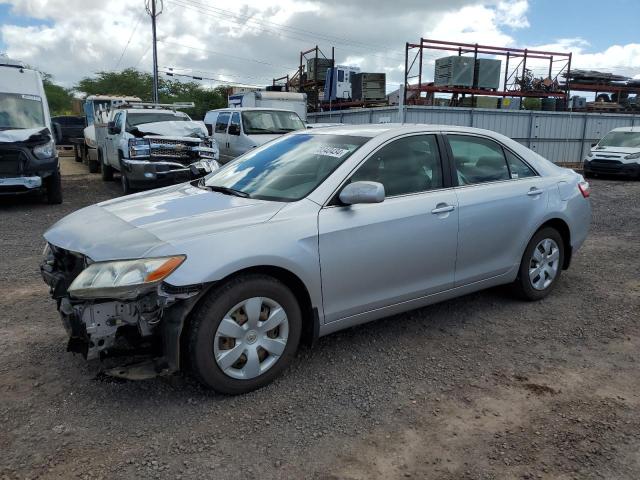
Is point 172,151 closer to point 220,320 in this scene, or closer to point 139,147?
point 139,147

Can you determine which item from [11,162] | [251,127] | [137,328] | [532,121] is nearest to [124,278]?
[137,328]

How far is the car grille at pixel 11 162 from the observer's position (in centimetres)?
922

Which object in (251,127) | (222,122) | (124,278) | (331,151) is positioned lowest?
(124,278)

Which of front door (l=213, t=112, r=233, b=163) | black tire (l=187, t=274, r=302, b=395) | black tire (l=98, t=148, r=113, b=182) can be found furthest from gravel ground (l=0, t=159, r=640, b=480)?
black tire (l=98, t=148, r=113, b=182)

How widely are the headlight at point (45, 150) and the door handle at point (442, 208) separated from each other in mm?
8376

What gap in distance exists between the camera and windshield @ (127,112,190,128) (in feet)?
38.8

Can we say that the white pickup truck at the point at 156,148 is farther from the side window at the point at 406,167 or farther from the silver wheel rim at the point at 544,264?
the silver wheel rim at the point at 544,264

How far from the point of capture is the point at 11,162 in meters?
9.30

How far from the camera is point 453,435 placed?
2.83 m

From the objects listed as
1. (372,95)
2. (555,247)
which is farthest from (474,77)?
(555,247)

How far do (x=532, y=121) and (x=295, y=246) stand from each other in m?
19.8

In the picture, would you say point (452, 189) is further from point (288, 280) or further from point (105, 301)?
point (105, 301)

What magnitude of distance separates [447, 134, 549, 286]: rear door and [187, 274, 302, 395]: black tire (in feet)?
5.15

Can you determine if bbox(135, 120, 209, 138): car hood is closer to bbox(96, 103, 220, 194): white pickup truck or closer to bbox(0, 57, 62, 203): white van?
bbox(96, 103, 220, 194): white pickup truck
